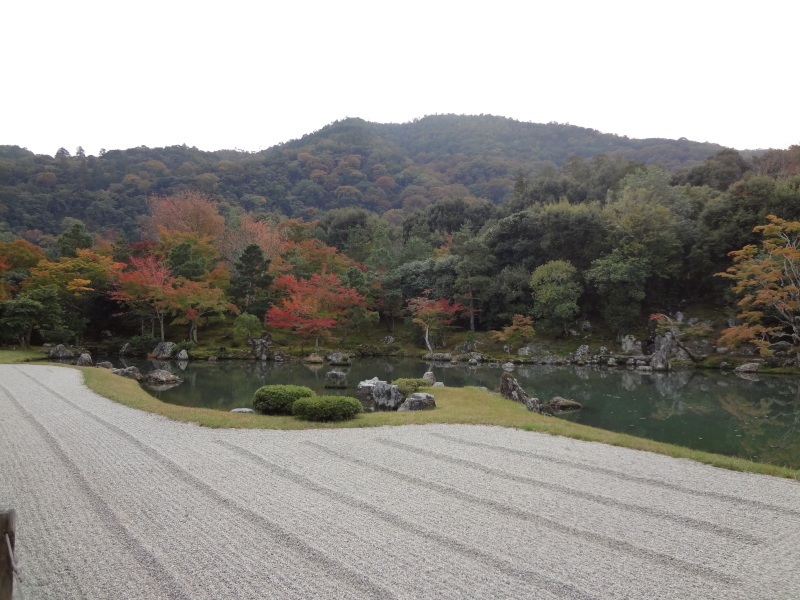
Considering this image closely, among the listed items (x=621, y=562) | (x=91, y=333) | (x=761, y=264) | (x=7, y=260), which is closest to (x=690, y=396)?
(x=761, y=264)

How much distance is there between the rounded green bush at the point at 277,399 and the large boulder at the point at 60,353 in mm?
21078

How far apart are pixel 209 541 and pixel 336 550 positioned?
A: 1292 mm

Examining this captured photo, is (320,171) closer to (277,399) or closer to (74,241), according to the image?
(74,241)

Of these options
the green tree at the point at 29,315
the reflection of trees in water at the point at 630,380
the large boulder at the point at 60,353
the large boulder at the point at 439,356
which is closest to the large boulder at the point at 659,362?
the reflection of trees in water at the point at 630,380

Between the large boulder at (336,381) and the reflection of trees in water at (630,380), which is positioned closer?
the large boulder at (336,381)

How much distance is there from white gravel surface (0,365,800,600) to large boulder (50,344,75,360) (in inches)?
835

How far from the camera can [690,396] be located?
18.1 metres

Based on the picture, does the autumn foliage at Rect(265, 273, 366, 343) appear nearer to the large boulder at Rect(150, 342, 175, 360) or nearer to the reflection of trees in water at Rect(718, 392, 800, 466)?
the large boulder at Rect(150, 342, 175, 360)

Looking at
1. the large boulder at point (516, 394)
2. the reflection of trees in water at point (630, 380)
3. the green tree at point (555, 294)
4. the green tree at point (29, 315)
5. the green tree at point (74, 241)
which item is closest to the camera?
the large boulder at point (516, 394)

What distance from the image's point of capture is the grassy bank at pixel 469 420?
26.8 ft

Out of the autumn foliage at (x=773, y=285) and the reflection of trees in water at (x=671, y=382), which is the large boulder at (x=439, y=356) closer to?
the reflection of trees in water at (x=671, y=382)

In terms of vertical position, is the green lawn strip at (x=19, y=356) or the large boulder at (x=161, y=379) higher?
the green lawn strip at (x=19, y=356)

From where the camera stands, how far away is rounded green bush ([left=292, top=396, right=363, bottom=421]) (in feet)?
36.2

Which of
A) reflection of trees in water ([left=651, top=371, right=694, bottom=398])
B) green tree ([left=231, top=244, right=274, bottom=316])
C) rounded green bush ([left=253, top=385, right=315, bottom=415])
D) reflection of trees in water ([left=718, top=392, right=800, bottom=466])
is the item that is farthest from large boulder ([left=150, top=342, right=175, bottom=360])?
reflection of trees in water ([left=718, top=392, right=800, bottom=466])
